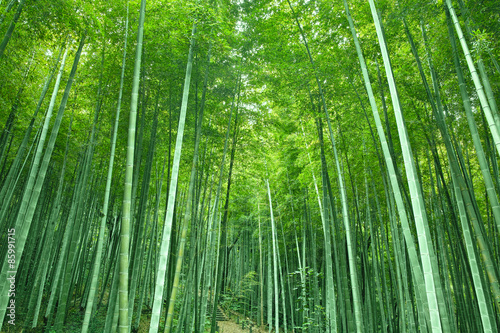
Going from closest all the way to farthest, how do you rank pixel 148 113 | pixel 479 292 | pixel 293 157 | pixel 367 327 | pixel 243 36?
pixel 479 292
pixel 243 36
pixel 148 113
pixel 367 327
pixel 293 157

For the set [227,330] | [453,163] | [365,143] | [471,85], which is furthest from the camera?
[227,330]

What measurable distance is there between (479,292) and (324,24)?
132 inches

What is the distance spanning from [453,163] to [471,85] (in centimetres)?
166

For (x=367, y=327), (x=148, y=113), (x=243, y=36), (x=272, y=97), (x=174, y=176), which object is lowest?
(x=367, y=327)

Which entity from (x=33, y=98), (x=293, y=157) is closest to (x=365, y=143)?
(x=293, y=157)

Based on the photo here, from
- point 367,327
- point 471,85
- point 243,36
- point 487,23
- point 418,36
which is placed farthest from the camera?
point 367,327

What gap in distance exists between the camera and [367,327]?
5293 millimetres

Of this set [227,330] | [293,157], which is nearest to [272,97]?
[293,157]

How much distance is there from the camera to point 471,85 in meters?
3.30

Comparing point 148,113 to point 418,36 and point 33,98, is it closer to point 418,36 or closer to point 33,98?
point 33,98

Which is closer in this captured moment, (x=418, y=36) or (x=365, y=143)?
(x=418, y=36)

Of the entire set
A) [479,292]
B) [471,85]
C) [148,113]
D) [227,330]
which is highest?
[148,113]

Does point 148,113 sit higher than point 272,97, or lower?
lower

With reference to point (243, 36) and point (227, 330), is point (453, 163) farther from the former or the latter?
point (227, 330)
